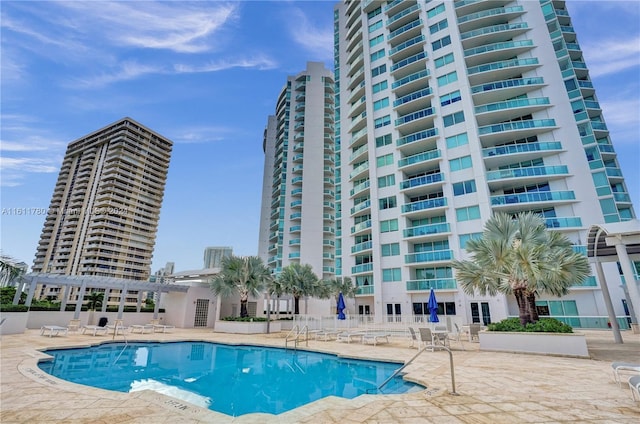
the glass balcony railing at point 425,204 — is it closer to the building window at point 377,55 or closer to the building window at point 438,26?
the building window at point 438,26

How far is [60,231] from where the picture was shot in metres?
81.9

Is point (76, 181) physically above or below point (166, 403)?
above

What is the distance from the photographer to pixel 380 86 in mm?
35844

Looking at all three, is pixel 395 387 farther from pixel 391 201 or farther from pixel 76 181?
pixel 76 181

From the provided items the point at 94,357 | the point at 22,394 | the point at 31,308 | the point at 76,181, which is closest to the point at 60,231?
the point at 76,181

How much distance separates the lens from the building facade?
4797 centimetres

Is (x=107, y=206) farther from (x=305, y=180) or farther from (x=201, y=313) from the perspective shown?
(x=201, y=313)

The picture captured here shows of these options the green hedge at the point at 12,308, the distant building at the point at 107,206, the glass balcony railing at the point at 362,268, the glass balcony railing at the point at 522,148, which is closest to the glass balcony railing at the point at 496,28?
the glass balcony railing at the point at 522,148

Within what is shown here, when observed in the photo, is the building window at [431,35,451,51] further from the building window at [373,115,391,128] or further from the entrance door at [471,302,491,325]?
the entrance door at [471,302,491,325]

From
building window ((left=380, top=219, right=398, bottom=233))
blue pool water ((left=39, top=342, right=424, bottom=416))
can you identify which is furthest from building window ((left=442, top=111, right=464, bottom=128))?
blue pool water ((left=39, top=342, right=424, bottom=416))

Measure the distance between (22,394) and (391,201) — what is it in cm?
2973

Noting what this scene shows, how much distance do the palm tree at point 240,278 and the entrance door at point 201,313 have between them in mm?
5484

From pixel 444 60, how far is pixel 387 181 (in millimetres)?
14332

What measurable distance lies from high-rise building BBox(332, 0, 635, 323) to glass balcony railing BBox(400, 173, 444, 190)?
153 mm
